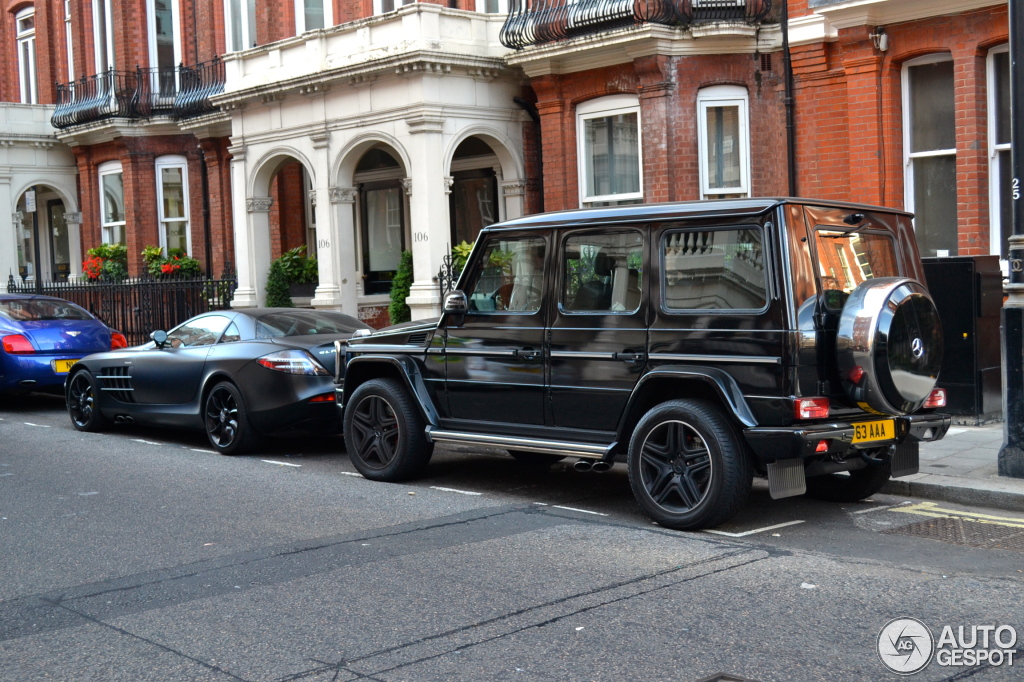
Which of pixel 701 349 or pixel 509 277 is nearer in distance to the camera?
pixel 701 349

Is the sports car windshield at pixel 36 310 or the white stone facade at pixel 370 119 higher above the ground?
the white stone facade at pixel 370 119

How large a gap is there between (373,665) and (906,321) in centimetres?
400

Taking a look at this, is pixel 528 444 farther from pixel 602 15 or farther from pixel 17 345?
pixel 602 15

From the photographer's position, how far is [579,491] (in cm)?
880

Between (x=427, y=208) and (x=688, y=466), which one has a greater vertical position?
(x=427, y=208)

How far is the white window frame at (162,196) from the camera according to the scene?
82.9 ft

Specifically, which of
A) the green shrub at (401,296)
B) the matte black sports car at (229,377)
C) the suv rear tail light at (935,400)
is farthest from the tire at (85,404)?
the suv rear tail light at (935,400)

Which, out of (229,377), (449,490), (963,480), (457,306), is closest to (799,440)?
(963,480)

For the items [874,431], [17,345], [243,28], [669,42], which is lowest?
[874,431]

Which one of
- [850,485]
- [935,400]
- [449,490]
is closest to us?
[935,400]

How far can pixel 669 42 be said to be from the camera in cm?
1550

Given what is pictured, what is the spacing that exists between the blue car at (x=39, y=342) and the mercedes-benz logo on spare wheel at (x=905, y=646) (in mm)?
11507

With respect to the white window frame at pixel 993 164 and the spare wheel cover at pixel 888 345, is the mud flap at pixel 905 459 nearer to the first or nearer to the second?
the spare wheel cover at pixel 888 345

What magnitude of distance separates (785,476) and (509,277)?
2.60 meters
